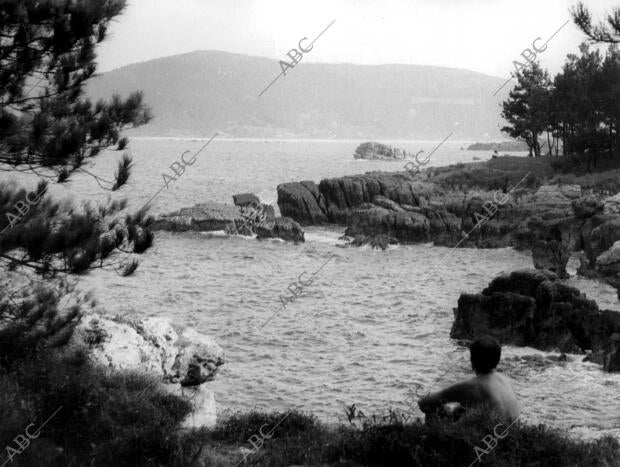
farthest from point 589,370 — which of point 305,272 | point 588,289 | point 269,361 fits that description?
point 305,272

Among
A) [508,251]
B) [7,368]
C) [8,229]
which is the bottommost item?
[508,251]

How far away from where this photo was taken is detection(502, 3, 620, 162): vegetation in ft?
214

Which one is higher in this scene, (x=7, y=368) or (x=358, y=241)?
(x=7, y=368)

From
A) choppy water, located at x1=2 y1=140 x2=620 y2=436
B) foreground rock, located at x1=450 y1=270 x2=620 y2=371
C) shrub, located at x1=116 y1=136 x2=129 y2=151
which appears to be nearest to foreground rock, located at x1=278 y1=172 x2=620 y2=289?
choppy water, located at x1=2 y1=140 x2=620 y2=436

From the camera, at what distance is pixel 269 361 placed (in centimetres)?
2084

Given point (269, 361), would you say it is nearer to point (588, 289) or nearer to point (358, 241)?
point (588, 289)

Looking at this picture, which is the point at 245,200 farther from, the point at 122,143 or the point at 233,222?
the point at 122,143

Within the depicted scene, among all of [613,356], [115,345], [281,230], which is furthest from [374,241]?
[115,345]

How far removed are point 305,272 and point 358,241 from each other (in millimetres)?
8887

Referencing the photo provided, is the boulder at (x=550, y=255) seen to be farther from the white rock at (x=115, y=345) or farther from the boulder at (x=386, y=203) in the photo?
the white rock at (x=115, y=345)

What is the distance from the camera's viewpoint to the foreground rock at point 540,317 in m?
21.1

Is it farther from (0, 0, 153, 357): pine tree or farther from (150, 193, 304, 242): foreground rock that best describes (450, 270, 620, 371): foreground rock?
(150, 193, 304, 242): foreground rock

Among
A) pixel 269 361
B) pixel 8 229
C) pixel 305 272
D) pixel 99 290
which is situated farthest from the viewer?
pixel 305 272

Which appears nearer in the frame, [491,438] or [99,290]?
[491,438]
